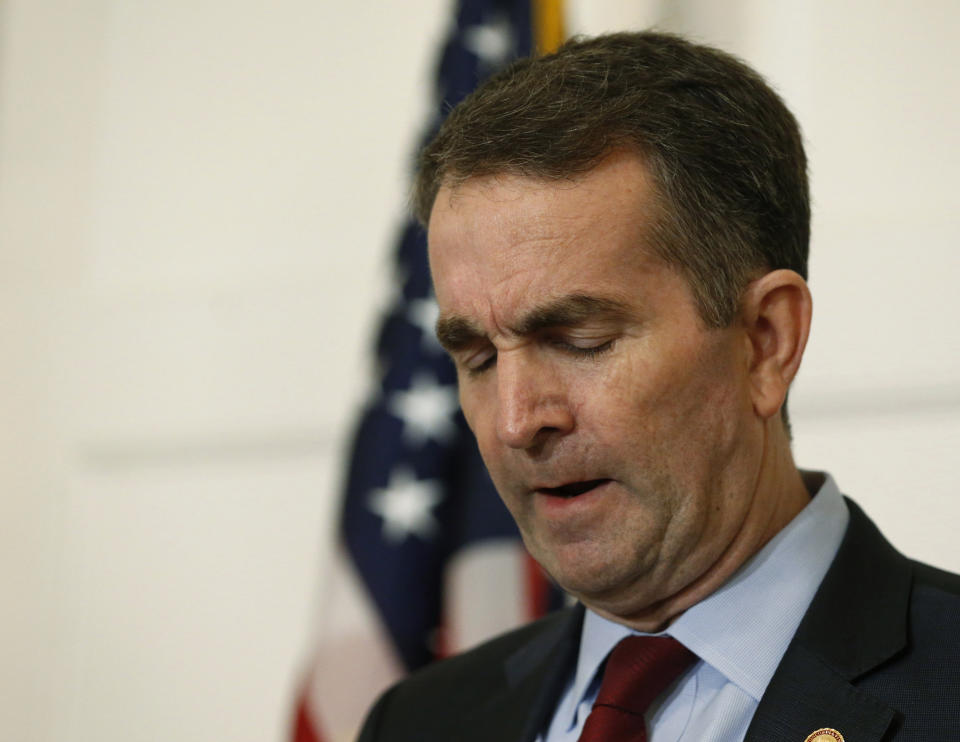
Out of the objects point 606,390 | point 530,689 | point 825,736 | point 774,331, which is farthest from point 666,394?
point 530,689

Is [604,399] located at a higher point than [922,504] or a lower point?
higher

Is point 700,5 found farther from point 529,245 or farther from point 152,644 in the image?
point 152,644

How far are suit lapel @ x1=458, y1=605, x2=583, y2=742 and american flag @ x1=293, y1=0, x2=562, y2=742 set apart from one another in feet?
2.45

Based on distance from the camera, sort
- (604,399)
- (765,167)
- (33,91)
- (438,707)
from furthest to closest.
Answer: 1. (33,91)
2. (438,707)
3. (765,167)
4. (604,399)

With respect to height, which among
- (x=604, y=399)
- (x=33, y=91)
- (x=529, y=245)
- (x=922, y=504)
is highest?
(x=33, y=91)

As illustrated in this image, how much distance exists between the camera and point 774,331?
1443 millimetres

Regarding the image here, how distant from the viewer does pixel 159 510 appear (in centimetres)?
342

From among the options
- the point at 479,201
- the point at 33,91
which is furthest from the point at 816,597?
the point at 33,91

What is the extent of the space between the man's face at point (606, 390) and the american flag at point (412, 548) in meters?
1.12

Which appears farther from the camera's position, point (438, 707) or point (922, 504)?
point (922, 504)

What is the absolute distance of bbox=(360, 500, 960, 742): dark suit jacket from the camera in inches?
48.8

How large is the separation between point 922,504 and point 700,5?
4.59ft

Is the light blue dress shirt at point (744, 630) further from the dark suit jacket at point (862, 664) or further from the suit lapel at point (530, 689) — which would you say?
the suit lapel at point (530, 689)

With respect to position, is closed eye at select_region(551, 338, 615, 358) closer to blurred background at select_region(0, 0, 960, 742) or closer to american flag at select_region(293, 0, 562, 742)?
american flag at select_region(293, 0, 562, 742)
